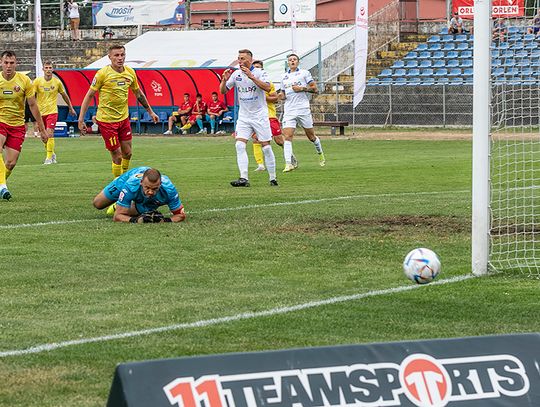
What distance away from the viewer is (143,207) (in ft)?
43.9

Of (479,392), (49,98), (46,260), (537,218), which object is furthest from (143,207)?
(49,98)

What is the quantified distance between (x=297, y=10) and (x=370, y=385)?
43.7 metres

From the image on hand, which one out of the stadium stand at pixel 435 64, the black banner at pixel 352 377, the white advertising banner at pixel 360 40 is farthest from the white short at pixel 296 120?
the black banner at pixel 352 377

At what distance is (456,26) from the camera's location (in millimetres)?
42969

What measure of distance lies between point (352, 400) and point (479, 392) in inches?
20.0

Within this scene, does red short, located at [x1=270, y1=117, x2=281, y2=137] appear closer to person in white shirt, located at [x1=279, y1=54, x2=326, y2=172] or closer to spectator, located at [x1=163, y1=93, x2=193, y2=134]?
person in white shirt, located at [x1=279, y1=54, x2=326, y2=172]

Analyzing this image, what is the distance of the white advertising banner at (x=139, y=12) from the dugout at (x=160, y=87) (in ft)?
24.7

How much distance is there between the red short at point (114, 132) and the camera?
16.9 meters

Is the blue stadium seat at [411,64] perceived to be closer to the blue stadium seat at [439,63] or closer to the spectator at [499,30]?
the blue stadium seat at [439,63]

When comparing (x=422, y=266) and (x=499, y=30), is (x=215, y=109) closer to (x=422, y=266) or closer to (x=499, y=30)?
(x=499, y=30)

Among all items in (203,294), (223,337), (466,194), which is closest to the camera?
(223,337)

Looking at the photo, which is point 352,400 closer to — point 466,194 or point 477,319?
point 477,319

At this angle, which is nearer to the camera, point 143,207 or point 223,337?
point 223,337

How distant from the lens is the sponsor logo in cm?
429
